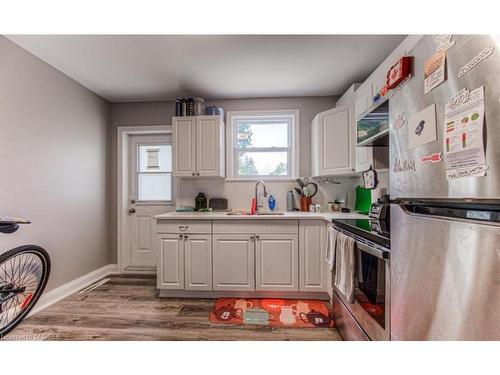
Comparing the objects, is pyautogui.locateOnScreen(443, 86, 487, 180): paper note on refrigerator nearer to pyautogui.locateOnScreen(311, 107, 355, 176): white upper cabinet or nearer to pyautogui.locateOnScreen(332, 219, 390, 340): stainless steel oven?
pyautogui.locateOnScreen(332, 219, 390, 340): stainless steel oven

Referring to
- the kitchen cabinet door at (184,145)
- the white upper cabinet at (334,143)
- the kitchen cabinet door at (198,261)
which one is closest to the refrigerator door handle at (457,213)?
the white upper cabinet at (334,143)

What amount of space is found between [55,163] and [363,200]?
3544 mm

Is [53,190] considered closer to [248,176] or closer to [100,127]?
[100,127]

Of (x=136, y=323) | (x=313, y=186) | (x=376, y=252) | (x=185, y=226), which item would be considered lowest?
(x=136, y=323)

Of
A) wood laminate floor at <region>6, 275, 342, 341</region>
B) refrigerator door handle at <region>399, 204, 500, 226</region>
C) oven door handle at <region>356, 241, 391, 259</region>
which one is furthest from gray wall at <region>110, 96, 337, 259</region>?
refrigerator door handle at <region>399, 204, 500, 226</region>

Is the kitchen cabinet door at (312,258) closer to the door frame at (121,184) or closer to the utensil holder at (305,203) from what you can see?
Result: the utensil holder at (305,203)

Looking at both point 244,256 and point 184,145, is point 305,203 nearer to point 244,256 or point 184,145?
point 244,256

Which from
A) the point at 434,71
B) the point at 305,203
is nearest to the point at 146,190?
the point at 305,203

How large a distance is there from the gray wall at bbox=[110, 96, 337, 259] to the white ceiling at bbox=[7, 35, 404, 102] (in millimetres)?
118

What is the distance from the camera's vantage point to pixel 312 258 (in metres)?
2.36

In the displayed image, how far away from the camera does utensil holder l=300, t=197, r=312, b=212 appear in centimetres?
290

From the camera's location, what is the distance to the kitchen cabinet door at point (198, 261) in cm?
241

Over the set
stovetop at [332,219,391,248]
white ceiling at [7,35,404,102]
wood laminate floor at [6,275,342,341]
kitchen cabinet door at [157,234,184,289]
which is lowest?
wood laminate floor at [6,275,342,341]
